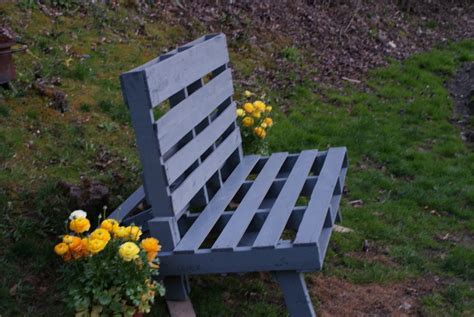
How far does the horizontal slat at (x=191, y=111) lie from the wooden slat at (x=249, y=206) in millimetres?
522

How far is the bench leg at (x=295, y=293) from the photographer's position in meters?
3.19

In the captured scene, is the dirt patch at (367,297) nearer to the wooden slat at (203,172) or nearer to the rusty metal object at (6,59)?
the wooden slat at (203,172)

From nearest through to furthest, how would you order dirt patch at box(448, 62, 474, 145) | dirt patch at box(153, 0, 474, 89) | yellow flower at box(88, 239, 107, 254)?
yellow flower at box(88, 239, 107, 254)
dirt patch at box(448, 62, 474, 145)
dirt patch at box(153, 0, 474, 89)

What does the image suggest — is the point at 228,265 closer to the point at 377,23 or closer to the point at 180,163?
the point at 180,163

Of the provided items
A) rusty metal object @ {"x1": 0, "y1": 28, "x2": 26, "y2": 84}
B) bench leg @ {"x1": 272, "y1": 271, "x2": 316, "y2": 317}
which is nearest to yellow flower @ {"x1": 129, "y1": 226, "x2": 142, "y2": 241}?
bench leg @ {"x1": 272, "y1": 271, "x2": 316, "y2": 317}

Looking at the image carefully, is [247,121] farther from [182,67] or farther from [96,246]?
[96,246]

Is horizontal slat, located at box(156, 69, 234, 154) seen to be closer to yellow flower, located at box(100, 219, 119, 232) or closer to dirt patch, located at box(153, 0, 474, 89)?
yellow flower, located at box(100, 219, 119, 232)

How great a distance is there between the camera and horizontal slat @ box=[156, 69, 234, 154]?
10.9ft

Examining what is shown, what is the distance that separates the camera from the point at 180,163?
3.52 m

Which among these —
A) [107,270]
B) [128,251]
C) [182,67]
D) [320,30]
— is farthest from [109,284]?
[320,30]

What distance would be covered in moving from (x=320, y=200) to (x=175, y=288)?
95 cm

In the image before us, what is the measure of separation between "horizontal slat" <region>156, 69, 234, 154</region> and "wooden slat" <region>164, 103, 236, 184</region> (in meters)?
0.08

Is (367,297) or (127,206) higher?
(127,206)

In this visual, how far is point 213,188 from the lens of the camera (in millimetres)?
4270
